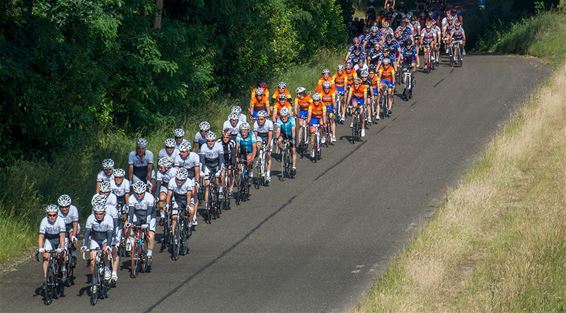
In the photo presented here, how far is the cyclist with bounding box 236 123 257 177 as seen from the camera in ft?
90.4

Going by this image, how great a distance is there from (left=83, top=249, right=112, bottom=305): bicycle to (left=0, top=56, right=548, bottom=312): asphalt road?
205 millimetres

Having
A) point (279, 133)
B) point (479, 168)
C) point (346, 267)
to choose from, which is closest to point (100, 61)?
point (279, 133)

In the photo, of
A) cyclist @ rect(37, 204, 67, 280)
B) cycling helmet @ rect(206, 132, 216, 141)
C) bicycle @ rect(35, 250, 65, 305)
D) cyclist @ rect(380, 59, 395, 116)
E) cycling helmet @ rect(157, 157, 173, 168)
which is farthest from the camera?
cyclist @ rect(380, 59, 395, 116)

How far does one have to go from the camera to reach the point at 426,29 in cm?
4481

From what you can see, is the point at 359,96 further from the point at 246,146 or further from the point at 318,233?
the point at 318,233

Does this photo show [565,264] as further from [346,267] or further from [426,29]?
[426,29]

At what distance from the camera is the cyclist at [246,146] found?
27562mm

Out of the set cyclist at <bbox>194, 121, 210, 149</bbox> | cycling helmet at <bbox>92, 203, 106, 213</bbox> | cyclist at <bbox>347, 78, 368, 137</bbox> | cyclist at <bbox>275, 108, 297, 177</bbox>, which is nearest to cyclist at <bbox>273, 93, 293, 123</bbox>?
cyclist at <bbox>275, 108, 297, 177</bbox>

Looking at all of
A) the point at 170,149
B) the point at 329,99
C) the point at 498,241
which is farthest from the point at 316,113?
the point at 498,241

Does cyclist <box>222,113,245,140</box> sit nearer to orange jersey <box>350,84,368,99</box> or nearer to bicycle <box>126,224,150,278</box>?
orange jersey <box>350,84,368,99</box>

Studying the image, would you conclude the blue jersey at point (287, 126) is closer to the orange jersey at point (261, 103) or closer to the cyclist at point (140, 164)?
the orange jersey at point (261, 103)

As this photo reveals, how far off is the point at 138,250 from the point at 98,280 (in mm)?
1715

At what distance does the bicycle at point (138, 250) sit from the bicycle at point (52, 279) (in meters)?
1.58

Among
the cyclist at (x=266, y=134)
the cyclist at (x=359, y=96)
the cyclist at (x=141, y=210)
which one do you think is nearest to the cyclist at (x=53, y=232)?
the cyclist at (x=141, y=210)
